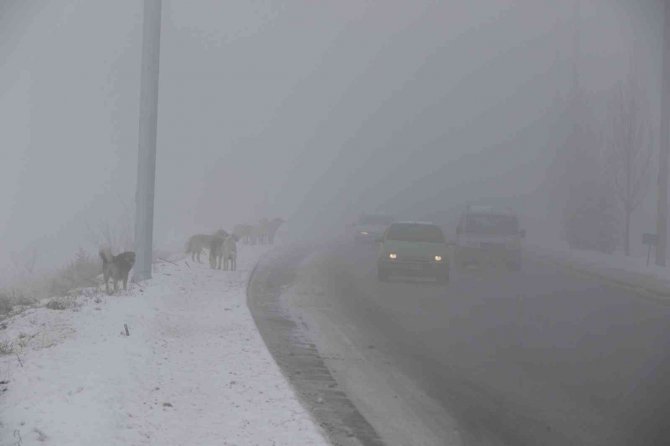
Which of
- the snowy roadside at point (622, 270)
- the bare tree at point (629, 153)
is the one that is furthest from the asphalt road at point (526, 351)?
the bare tree at point (629, 153)

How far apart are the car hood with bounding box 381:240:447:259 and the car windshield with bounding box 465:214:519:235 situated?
247 inches

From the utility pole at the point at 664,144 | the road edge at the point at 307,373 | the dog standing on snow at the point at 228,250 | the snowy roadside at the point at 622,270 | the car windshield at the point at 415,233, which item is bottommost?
the road edge at the point at 307,373

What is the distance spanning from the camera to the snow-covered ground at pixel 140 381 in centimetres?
741

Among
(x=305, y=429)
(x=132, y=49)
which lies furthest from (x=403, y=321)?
(x=132, y=49)

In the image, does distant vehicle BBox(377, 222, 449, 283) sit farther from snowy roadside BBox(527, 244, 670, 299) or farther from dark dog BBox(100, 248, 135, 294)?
dark dog BBox(100, 248, 135, 294)

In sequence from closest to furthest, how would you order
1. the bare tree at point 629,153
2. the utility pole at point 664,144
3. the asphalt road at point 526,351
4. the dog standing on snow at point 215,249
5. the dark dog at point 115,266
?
the asphalt road at point 526,351
the dark dog at point 115,266
the dog standing on snow at point 215,249
the utility pole at point 664,144
the bare tree at point 629,153

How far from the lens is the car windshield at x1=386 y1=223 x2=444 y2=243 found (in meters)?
24.5

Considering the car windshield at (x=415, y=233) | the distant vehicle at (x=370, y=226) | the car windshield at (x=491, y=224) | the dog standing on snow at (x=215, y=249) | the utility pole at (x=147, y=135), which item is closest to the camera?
the utility pole at (x=147, y=135)

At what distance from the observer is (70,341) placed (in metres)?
11.0

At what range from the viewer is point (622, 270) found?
1158 inches

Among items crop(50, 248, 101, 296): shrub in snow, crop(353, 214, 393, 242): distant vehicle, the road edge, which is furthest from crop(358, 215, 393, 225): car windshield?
the road edge

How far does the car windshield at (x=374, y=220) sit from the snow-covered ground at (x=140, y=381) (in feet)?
103

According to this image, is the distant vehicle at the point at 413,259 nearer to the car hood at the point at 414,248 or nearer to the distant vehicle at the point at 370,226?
the car hood at the point at 414,248

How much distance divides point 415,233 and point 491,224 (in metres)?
5.99
